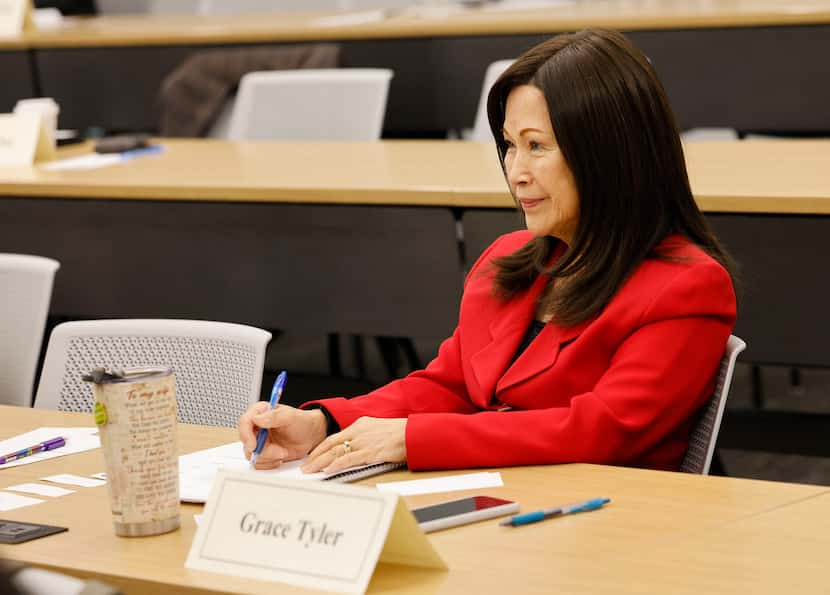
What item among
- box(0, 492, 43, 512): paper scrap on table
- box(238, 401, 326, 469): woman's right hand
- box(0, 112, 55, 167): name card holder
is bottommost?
box(0, 112, 55, 167): name card holder

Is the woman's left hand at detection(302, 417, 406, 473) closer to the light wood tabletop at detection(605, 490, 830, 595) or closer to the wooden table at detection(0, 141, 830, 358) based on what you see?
the light wood tabletop at detection(605, 490, 830, 595)

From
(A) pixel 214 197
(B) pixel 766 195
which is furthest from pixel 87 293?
(B) pixel 766 195

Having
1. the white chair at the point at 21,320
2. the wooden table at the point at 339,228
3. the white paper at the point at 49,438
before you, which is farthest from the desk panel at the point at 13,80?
the white paper at the point at 49,438

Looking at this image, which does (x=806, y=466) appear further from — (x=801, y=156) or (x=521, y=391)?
(x=521, y=391)

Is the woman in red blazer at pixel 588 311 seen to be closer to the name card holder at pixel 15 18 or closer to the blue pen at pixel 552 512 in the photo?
the blue pen at pixel 552 512

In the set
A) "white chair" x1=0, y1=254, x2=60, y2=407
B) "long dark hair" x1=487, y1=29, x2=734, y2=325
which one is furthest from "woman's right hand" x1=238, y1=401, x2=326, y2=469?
"white chair" x1=0, y1=254, x2=60, y2=407

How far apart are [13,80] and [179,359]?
3.66 m

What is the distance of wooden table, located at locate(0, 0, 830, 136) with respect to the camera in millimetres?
4316

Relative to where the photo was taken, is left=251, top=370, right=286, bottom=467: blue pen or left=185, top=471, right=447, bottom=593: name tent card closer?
left=185, top=471, right=447, bottom=593: name tent card

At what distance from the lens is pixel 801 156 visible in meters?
3.16

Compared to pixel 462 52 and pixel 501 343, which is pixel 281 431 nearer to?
pixel 501 343

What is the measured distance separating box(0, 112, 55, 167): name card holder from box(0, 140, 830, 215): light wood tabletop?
0.08 meters

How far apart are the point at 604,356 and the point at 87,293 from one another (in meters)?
2.07

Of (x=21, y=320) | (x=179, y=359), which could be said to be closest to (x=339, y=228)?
(x=21, y=320)
